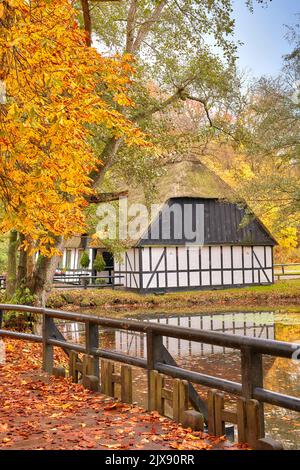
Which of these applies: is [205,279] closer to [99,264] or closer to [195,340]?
[99,264]

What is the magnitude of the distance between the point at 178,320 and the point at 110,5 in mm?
12714

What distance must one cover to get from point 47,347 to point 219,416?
376cm

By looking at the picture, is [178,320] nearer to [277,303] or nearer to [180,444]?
[277,303]

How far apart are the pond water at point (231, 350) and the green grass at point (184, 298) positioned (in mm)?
3079

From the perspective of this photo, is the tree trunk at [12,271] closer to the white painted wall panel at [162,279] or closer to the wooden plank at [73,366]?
the wooden plank at [73,366]

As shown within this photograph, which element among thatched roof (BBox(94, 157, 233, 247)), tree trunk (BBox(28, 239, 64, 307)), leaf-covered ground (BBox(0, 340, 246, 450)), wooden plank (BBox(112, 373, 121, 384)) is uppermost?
thatched roof (BBox(94, 157, 233, 247))

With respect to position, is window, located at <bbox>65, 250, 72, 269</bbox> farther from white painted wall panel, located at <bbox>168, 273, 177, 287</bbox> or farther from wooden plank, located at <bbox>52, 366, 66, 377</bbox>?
wooden plank, located at <bbox>52, 366, 66, 377</bbox>

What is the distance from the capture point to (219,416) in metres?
4.66

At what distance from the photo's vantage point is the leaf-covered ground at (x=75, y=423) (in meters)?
4.47

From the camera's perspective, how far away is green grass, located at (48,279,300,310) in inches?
1076

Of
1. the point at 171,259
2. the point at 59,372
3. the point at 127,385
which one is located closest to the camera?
the point at 127,385

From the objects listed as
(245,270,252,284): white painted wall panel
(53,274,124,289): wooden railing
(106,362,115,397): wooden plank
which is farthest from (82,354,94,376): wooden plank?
(245,270,252,284): white painted wall panel

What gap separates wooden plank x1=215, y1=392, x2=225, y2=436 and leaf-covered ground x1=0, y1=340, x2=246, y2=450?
0.10 metres

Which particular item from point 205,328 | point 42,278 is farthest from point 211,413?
point 205,328
